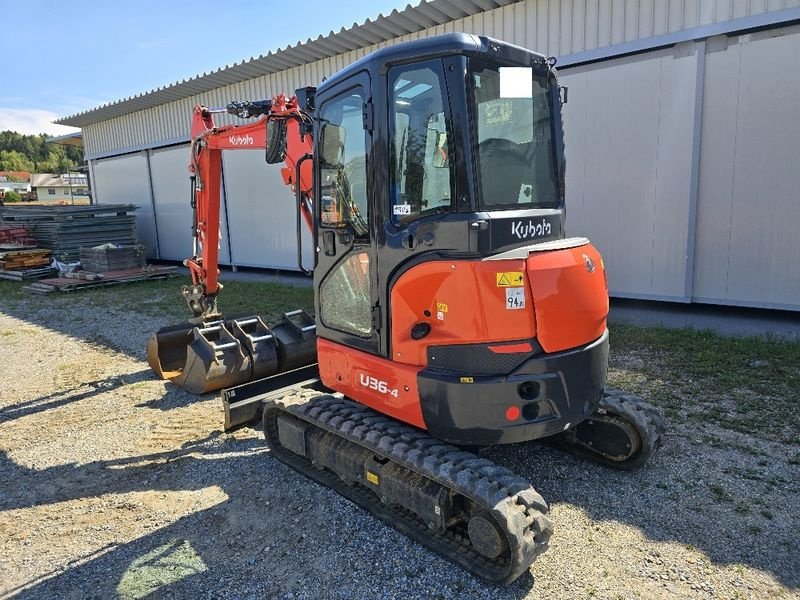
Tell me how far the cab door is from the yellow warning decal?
89cm

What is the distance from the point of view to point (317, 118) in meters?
4.06

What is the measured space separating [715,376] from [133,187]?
18778 mm

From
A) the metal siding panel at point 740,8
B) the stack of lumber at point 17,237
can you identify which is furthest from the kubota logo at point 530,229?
the stack of lumber at point 17,237

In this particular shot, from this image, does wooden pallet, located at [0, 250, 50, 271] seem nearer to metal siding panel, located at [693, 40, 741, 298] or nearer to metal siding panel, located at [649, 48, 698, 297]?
metal siding panel, located at [649, 48, 698, 297]

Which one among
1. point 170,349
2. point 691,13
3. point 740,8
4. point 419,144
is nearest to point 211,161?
point 170,349

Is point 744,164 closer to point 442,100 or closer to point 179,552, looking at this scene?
point 442,100

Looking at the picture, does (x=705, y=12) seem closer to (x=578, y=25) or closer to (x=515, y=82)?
(x=578, y=25)

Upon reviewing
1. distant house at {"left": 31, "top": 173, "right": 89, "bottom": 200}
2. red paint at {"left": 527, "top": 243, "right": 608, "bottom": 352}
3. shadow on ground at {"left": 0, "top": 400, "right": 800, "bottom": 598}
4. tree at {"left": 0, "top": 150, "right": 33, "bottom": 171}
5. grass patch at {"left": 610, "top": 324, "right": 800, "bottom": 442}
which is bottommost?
shadow on ground at {"left": 0, "top": 400, "right": 800, "bottom": 598}

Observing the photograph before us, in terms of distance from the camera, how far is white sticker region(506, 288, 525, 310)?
3.25 meters

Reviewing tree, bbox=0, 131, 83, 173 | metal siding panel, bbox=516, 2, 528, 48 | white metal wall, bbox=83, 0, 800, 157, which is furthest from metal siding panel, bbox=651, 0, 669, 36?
tree, bbox=0, 131, 83, 173

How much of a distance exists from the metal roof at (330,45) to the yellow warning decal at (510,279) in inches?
311

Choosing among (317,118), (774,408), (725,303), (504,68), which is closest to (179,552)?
(317,118)

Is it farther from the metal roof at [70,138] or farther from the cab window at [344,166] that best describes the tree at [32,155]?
the cab window at [344,166]

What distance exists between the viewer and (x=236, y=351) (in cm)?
606
